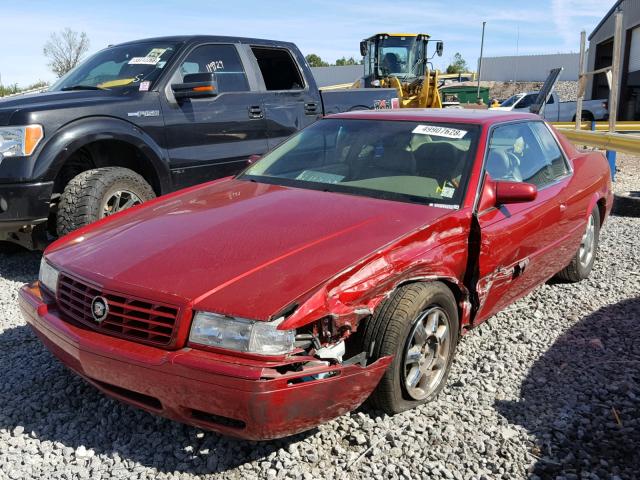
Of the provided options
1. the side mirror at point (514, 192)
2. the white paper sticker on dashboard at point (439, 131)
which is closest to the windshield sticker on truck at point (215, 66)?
the white paper sticker on dashboard at point (439, 131)

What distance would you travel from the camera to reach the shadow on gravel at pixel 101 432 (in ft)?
8.66

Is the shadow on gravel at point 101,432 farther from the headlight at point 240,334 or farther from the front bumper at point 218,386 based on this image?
the headlight at point 240,334

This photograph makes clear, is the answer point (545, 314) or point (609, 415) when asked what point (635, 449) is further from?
point (545, 314)

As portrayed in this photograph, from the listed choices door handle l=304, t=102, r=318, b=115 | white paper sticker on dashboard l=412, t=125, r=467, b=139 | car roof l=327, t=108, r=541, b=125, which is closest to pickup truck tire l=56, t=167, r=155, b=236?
car roof l=327, t=108, r=541, b=125

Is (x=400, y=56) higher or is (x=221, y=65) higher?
(x=400, y=56)

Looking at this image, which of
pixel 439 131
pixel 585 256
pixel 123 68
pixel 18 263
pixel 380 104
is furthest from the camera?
pixel 380 104

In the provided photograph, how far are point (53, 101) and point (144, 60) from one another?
3.54 ft

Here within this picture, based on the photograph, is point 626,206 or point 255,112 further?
point 626,206

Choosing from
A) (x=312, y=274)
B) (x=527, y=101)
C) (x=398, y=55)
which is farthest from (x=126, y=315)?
(x=527, y=101)

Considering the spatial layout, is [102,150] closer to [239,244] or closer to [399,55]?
[239,244]

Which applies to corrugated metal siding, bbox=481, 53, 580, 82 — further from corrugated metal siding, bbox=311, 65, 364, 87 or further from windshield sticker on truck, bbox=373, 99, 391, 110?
windshield sticker on truck, bbox=373, 99, 391, 110

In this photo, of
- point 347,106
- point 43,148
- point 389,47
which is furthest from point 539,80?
point 43,148

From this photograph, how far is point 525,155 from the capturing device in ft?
13.6

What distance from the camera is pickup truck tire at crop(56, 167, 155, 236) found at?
4.77m
